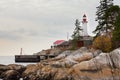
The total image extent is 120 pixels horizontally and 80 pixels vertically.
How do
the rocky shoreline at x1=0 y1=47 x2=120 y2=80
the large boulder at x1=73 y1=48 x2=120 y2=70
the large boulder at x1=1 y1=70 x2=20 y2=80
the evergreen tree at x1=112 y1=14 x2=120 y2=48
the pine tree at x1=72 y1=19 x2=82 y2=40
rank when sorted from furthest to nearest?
the pine tree at x1=72 y1=19 x2=82 y2=40 < the evergreen tree at x1=112 y1=14 x2=120 y2=48 < the large boulder at x1=1 y1=70 x2=20 y2=80 < the large boulder at x1=73 y1=48 x2=120 y2=70 < the rocky shoreline at x1=0 y1=47 x2=120 y2=80

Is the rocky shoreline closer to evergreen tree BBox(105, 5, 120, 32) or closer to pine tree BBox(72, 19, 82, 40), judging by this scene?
evergreen tree BBox(105, 5, 120, 32)

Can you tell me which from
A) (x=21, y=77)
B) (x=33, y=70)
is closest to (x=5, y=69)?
(x=21, y=77)

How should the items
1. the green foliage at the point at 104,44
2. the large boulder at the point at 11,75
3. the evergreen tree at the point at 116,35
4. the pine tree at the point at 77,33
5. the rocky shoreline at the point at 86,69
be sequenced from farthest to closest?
the pine tree at the point at 77,33
the green foliage at the point at 104,44
the evergreen tree at the point at 116,35
the large boulder at the point at 11,75
the rocky shoreline at the point at 86,69

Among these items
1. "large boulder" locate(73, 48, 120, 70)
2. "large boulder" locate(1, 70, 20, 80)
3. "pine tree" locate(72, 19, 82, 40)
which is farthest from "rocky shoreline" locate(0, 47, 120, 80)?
"pine tree" locate(72, 19, 82, 40)

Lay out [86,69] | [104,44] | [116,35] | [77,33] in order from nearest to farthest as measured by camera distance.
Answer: [86,69]
[116,35]
[104,44]
[77,33]

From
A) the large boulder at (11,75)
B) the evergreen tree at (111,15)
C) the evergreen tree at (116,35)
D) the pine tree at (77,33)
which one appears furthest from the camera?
the pine tree at (77,33)

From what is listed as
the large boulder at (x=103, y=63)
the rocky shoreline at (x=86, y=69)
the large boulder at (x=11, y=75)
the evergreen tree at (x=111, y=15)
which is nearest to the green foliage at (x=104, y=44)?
the evergreen tree at (x=111, y=15)

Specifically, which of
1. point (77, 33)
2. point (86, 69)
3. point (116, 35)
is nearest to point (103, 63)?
point (86, 69)

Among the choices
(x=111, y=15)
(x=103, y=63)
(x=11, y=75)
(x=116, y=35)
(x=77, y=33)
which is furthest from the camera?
(x=77, y=33)

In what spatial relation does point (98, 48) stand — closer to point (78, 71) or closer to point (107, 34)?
point (107, 34)

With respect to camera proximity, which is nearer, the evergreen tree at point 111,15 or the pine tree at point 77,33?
the evergreen tree at point 111,15

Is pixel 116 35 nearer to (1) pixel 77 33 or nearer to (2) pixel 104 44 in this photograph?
(2) pixel 104 44

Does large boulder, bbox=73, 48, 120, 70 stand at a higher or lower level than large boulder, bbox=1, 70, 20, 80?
higher

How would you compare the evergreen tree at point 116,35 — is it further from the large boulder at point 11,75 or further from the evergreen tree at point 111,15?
the large boulder at point 11,75
